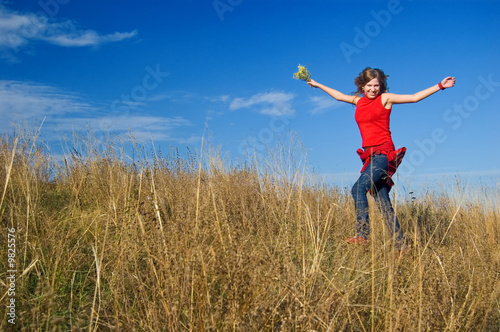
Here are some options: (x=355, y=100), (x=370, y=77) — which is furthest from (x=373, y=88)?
(x=355, y=100)

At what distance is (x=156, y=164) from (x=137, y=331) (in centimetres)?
460

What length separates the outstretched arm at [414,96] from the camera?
401cm

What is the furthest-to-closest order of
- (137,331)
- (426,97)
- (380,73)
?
(380,73), (426,97), (137,331)

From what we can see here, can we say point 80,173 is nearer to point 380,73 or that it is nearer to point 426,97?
point 380,73

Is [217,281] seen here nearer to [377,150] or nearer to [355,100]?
[377,150]

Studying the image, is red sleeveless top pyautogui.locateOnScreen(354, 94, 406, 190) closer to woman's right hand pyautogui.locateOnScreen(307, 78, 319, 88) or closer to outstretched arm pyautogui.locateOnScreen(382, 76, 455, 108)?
outstretched arm pyautogui.locateOnScreen(382, 76, 455, 108)

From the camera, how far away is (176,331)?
74.8 inches

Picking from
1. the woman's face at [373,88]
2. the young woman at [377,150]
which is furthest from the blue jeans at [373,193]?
the woman's face at [373,88]

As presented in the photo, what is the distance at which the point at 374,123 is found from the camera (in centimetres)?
434

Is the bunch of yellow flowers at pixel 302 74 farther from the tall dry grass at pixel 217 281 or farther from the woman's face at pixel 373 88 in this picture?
the tall dry grass at pixel 217 281

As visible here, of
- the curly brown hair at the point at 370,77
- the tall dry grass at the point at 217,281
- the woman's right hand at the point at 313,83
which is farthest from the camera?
the woman's right hand at the point at 313,83

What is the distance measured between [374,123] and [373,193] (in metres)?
0.76

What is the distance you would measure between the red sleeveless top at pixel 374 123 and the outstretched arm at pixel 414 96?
77mm

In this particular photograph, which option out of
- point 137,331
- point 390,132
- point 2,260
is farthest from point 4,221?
point 390,132
